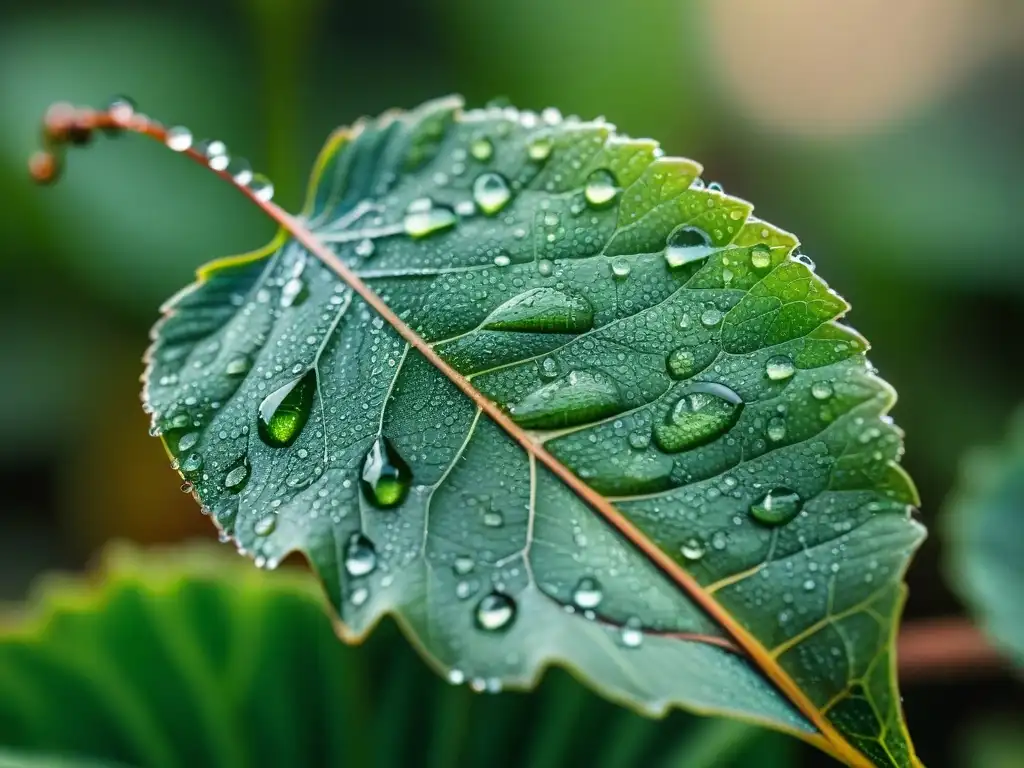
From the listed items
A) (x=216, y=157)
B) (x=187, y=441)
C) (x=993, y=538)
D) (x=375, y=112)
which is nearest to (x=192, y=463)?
(x=187, y=441)

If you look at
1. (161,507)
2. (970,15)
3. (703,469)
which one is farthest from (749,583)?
(970,15)

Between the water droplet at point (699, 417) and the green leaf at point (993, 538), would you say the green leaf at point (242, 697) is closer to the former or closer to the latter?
the green leaf at point (993, 538)

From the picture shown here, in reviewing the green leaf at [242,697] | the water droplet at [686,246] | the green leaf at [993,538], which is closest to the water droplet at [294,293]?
the water droplet at [686,246]

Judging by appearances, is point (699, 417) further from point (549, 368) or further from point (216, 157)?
point (216, 157)

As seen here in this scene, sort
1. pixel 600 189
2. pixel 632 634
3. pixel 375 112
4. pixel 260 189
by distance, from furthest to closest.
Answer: pixel 375 112, pixel 260 189, pixel 600 189, pixel 632 634

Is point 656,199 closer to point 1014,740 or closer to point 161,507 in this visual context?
point 1014,740

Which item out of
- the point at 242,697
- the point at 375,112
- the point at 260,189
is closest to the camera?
the point at 260,189

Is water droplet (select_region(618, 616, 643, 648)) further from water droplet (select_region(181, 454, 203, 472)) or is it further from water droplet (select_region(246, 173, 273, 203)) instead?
water droplet (select_region(246, 173, 273, 203))
